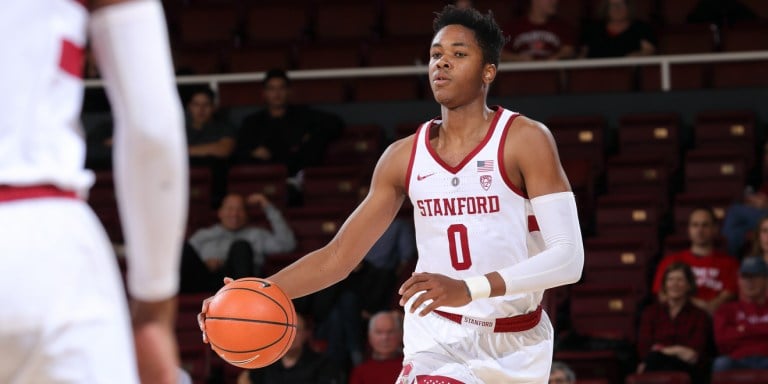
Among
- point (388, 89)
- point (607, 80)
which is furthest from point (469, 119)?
point (388, 89)

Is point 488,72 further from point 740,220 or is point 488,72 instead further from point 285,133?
point 285,133

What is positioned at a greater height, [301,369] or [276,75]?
[276,75]

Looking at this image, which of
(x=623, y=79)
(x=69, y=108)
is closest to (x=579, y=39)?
(x=623, y=79)

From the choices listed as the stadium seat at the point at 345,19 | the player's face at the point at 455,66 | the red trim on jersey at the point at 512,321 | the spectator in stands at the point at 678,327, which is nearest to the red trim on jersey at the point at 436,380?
the red trim on jersey at the point at 512,321

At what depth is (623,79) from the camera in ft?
39.2

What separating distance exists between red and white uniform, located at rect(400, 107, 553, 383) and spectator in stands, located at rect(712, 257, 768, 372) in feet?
14.5

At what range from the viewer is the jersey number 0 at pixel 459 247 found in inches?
186

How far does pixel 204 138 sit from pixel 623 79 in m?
3.76

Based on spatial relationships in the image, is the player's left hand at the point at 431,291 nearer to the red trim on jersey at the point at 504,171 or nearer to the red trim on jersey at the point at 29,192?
the red trim on jersey at the point at 504,171

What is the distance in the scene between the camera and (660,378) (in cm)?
847

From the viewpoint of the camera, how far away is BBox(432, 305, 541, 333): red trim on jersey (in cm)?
472

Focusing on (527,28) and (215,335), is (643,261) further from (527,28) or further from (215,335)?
(215,335)

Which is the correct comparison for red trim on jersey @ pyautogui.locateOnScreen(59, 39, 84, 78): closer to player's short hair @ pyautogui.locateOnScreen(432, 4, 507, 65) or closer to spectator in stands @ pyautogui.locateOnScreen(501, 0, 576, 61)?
player's short hair @ pyautogui.locateOnScreen(432, 4, 507, 65)

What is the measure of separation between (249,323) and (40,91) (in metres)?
2.58
